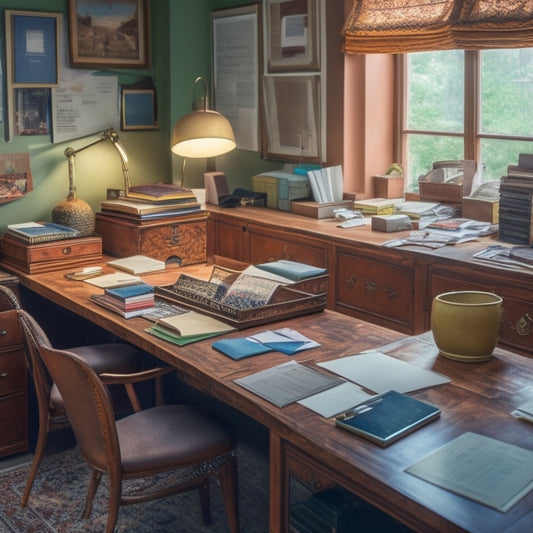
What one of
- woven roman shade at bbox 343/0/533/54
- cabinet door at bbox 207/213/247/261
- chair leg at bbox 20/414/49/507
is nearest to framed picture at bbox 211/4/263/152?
cabinet door at bbox 207/213/247/261

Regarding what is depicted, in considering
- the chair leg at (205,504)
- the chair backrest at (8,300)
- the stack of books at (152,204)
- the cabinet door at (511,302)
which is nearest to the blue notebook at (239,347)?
the chair leg at (205,504)

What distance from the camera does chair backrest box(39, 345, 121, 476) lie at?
2.43 m

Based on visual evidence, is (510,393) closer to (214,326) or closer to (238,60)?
(214,326)

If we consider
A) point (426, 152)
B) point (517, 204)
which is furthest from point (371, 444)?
point (426, 152)

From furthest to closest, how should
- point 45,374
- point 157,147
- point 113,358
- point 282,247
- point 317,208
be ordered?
point 157,147, point 317,208, point 282,247, point 113,358, point 45,374

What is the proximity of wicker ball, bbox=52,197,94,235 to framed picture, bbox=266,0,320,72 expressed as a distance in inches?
57.9

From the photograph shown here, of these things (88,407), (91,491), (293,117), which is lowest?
(91,491)

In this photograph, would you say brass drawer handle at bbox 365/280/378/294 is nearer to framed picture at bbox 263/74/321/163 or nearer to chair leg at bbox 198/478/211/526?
framed picture at bbox 263/74/321/163

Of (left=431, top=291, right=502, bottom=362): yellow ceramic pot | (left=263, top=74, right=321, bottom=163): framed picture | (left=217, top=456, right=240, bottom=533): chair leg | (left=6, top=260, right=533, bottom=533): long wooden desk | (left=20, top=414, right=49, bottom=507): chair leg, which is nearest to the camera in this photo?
(left=6, top=260, right=533, bottom=533): long wooden desk

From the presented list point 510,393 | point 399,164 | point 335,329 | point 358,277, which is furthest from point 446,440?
point 399,164

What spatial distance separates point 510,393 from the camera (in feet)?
7.34

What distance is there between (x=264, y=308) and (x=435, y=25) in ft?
6.27

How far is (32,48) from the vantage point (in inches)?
178

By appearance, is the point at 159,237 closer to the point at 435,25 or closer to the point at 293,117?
the point at 293,117
